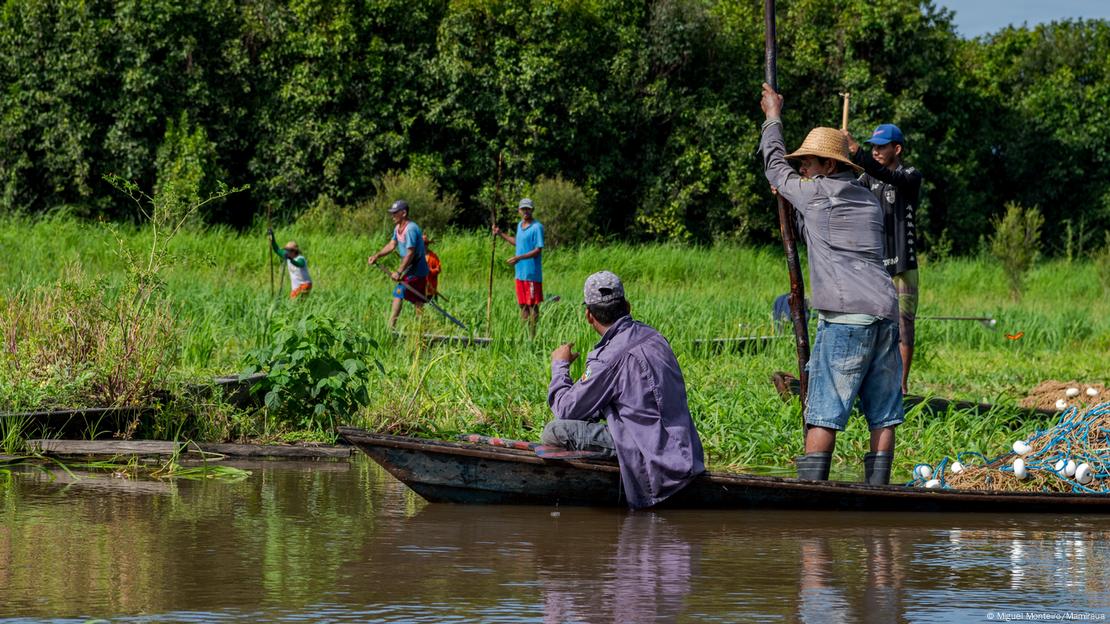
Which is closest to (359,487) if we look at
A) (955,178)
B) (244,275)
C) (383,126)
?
(244,275)

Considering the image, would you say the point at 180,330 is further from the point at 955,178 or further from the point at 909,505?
the point at 955,178

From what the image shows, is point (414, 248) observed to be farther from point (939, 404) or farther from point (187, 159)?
point (187, 159)

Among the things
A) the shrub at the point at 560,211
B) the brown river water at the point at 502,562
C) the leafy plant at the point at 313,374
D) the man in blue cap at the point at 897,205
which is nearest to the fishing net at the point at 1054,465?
the brown river water at the point at 502,562

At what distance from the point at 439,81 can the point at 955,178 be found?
1485 centimetres

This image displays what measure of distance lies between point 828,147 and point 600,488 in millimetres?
2122

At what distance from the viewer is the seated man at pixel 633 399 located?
6789 mm

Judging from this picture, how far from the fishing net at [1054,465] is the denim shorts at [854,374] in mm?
876

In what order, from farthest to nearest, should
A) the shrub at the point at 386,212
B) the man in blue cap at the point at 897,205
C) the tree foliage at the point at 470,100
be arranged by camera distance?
the tree foliage at the point at 470,100 < the shrub at the point at 386,212 < the man in blue cap at the point at 897,205

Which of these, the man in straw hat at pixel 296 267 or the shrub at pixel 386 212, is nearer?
the man in straw hat at pixel 296 267

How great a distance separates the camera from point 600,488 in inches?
281

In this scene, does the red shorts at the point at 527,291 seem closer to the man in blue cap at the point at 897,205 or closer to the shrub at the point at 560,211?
the man in blue cap at the point at 897,205

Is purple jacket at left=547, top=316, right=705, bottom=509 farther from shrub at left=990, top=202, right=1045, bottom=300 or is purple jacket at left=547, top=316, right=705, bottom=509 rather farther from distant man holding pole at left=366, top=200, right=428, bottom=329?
shrub at left=990, top=202, right=1045, bottom=300

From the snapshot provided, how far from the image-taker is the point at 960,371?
1331 cm

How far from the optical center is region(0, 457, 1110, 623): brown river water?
490 centimetres
